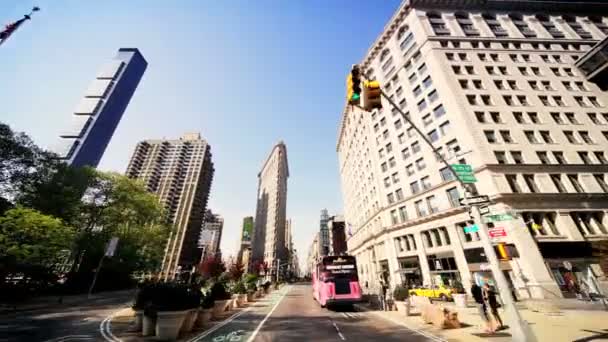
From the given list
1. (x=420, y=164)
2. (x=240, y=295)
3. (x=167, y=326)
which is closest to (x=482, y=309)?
(x=167, y=326)

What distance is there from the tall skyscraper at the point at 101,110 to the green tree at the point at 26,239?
85.5 meters

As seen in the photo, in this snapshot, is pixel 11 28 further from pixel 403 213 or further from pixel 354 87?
pixel 403 213

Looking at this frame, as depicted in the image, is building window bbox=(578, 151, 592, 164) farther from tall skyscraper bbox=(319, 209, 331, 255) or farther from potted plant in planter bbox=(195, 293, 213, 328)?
tall skyscraper bbox=(319, 209, 331, 255)

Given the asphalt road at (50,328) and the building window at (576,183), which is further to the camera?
the building window at (576,183)

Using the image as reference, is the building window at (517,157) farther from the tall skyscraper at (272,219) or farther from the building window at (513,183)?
the tall skyscraper at (272,219)

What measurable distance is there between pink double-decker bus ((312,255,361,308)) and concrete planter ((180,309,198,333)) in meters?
10.4

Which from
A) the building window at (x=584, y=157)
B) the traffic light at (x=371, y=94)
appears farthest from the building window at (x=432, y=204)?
the traffic light at (x=371, y=94)

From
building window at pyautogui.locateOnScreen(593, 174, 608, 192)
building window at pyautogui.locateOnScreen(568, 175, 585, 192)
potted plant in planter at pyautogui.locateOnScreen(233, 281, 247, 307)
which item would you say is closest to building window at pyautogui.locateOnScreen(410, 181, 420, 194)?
building window at pyautogui.locateOnScreen(568, 175, 585, 192)

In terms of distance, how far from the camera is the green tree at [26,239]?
19.7m

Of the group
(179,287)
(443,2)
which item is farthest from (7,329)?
(443,2)

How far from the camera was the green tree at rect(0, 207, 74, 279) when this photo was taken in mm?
19688

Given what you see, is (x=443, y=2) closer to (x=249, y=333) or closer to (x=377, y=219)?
(x=377, y=219)

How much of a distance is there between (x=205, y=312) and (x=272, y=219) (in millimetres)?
109802

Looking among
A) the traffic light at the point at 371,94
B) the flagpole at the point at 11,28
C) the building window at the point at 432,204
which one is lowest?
the traffic light at the point at 371,94
